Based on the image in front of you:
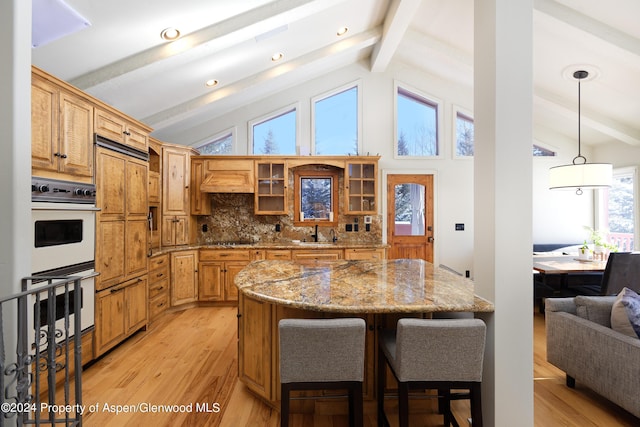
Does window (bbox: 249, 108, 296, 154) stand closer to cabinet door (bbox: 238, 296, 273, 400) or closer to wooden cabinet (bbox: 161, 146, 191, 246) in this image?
wooden cabinet (bbox: 161, 146, 191, 246)

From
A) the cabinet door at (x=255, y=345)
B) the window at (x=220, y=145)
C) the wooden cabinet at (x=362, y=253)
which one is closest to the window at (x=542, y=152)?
the wooden cabinet at (x=362, y=253)

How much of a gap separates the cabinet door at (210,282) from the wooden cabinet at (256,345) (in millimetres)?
2257

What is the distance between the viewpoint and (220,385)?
2.42 meters

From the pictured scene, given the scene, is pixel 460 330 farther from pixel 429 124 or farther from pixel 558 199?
pixel 558 199

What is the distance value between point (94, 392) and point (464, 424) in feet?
8.86

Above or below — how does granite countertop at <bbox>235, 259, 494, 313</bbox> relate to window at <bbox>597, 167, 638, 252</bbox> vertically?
below

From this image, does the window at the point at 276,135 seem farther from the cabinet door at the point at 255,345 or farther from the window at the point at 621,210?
the window at the point at 621,210

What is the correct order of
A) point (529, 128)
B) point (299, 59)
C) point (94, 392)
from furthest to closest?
point (299, 59) < point (94, 392) < point (529, 128)

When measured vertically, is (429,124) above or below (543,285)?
above

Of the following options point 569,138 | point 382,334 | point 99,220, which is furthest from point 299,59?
point 569,138

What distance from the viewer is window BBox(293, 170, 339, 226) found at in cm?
518

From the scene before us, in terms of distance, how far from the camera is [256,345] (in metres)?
2.16

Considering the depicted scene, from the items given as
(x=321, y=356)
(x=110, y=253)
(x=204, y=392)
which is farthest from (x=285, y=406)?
(x=110, y=253)

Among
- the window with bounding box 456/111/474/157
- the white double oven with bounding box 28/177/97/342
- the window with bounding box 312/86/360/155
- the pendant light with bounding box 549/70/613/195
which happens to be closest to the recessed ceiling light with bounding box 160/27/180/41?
the white double oven with bounding box 28/177/97/342
